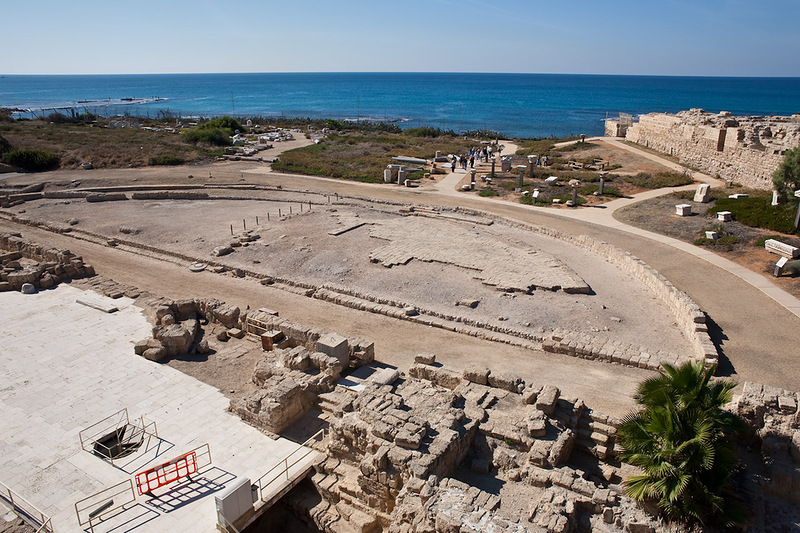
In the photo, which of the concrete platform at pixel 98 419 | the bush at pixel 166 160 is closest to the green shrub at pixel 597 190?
the concrete platform at pixel 98 419

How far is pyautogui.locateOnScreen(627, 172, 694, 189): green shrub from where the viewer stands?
120 feet

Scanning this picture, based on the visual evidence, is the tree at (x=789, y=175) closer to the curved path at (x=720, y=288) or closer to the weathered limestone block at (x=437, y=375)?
the curved path at (x=720, y=288)

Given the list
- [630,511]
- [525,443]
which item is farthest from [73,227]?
[630,511]

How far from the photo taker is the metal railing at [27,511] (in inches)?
356

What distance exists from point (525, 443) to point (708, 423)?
346 cm

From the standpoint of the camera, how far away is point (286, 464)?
35.8 ft

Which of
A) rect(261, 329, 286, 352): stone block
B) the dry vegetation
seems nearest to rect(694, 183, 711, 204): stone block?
rect(261, 329, 286, 352): stone block

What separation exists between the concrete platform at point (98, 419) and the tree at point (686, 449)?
6971 mm

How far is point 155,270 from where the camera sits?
75.9 feet

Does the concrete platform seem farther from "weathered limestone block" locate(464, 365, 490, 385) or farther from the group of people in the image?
the group of people

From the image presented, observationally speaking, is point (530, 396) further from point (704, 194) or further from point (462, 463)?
point (704, 194)

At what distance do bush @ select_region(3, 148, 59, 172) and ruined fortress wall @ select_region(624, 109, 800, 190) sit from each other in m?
53.3

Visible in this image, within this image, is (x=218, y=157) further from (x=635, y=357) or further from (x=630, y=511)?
(x=630, y=511)

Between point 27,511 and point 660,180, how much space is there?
38782mm
